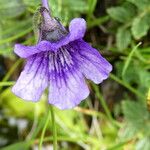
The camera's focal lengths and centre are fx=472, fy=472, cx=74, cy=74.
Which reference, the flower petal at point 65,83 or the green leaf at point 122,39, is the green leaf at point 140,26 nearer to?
the green leaf at point 122,39

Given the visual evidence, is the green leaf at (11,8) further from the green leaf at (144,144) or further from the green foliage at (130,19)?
the green leaf at (144,144)

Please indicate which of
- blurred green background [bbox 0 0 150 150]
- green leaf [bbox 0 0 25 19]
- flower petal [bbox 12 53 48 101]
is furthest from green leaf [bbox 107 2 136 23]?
flower petal [bbox 12 53 48 101]

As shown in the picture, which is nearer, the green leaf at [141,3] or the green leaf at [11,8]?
the green leaf at [141,3]

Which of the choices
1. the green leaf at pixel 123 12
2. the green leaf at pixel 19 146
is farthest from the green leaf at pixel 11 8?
the green leaf at pixel 19 146

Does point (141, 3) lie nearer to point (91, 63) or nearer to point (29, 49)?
point (91, 63)

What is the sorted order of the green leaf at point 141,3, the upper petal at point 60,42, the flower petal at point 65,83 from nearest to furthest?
the upper petal at point 60,42 < the flower petal at point 65,83 < the green leaf at point 141,3

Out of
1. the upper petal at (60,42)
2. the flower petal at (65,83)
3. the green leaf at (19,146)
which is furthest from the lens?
the green leaf at (19,146)

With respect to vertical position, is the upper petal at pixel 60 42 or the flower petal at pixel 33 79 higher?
the upper petal at pixel 60 42

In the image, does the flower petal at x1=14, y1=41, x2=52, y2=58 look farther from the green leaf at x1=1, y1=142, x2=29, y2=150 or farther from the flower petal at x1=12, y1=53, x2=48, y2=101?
the green leaf at x1=1, y1=142, x2=29, y2=150

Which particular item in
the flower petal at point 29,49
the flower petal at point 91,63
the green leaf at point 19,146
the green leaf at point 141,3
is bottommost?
the green leaf at point 19,146

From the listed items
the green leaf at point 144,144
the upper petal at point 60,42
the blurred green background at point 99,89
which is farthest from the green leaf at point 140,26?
the upper petal at point 60,42
